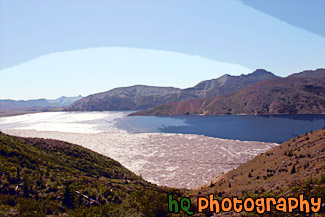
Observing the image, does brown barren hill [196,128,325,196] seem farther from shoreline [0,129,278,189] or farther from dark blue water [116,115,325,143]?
dark blue water [116,115,325,143]

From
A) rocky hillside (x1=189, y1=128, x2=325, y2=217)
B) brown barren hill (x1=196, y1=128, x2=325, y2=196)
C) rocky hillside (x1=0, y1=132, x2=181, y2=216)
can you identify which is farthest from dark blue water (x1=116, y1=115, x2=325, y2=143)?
rocky hillside (x1=0, y1=132, x2=181, y2=216)

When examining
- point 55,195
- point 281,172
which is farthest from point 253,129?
point 55,195

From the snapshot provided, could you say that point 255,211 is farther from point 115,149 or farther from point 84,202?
point 115,149

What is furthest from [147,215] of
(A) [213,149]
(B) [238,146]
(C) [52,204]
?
(B) [238,146]

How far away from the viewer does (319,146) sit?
3728 centimetres

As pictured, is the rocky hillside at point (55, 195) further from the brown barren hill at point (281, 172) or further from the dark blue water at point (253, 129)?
the dark blue water at point (253, 129)

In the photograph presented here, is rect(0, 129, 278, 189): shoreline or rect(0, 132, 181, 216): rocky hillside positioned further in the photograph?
rect(0, 129, 278, 189): shoreline

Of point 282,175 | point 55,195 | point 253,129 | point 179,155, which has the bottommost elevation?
point 179,155

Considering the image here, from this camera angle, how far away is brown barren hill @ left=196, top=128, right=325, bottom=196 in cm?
2603

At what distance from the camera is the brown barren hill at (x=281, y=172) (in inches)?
1025

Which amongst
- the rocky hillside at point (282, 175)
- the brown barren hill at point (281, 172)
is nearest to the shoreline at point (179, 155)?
the brown barren hill at point (281, 172)

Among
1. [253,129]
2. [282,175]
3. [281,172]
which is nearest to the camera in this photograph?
[282,175]

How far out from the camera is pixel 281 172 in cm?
3291

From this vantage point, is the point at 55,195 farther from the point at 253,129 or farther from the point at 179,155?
the point at 253,129
